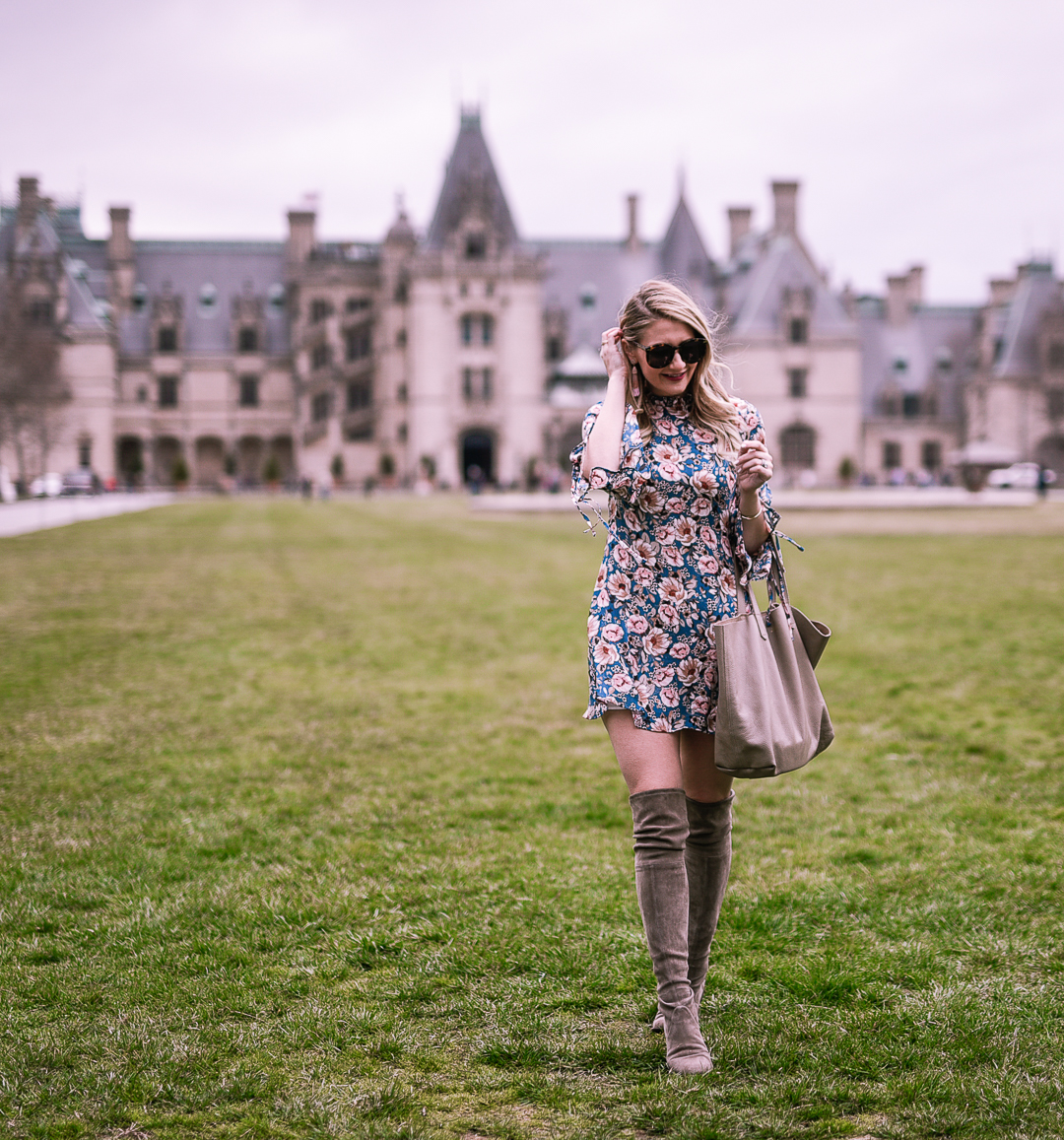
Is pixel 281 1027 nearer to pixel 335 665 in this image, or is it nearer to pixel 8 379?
pixel 335 665

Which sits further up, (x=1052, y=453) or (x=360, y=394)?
(x=360, y=394)

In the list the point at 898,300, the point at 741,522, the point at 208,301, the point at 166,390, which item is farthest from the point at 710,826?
the point at 898,300

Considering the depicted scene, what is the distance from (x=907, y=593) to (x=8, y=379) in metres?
36.5

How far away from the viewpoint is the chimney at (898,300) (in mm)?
83312

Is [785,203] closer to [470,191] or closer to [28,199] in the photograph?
[470,191]

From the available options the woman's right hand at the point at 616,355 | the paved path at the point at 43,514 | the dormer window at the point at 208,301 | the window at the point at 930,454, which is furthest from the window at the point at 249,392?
the woman's right hand at the point at 616,355

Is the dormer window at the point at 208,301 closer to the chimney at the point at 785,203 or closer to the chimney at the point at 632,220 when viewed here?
the chimney at the point at 632,220

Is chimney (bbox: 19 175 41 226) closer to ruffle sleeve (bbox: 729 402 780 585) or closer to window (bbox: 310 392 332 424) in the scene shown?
window (bbox: 310 392 332 424)

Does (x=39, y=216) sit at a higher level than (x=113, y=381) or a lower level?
higher

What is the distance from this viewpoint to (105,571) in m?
19.2

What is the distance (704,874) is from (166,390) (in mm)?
82442

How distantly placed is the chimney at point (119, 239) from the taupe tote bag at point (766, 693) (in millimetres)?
86238

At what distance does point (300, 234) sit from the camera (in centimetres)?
8119

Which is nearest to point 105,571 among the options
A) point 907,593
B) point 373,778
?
point 907,593
